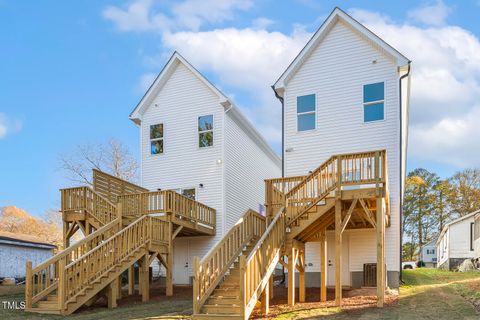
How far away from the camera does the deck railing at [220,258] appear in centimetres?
1098

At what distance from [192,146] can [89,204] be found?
18.1 ft

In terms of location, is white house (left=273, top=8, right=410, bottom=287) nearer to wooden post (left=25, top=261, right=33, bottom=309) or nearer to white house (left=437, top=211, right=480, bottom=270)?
wooden post (left=25, top=261, right=33, bottom=309)

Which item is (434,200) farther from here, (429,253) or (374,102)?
(374,102)

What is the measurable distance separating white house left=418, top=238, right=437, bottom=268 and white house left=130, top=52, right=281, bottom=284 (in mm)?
32663

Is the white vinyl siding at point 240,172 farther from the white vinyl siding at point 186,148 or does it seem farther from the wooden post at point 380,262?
the wooden post at point 380,262

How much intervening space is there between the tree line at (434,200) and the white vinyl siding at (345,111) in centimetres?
3385

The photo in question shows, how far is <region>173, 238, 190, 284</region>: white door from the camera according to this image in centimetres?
2089

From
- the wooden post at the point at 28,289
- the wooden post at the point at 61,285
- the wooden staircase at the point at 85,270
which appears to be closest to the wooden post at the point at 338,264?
the wooden staircase at the point at 85,270

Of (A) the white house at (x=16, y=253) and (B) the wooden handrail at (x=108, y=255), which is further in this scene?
(A) the white house at (x=16, y=253)

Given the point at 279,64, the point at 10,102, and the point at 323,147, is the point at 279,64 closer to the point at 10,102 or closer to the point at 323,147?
the point at 323,147

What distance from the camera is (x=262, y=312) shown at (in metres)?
11.6

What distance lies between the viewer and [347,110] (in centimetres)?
1725

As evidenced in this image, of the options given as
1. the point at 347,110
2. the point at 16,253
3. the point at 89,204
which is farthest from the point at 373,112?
the point at 16,253

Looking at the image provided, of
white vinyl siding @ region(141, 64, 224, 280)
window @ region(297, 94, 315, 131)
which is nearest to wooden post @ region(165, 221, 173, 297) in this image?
white vinyl siding @ region(141, 64, 224, 280)
